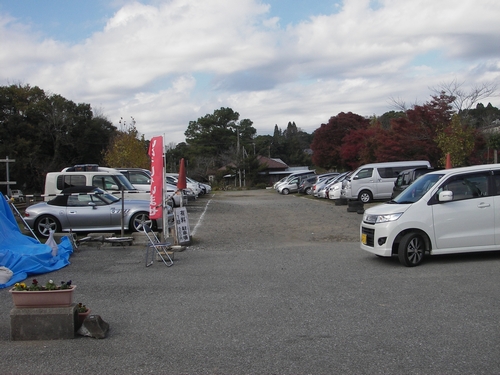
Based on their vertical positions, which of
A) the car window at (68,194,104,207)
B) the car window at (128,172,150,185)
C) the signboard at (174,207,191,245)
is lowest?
the signboard at (174,207,191,245)

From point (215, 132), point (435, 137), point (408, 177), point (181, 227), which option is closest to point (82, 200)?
point (181, 227)

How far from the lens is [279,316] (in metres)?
6.31

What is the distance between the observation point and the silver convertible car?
1421cm

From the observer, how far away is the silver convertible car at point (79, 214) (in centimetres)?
1421

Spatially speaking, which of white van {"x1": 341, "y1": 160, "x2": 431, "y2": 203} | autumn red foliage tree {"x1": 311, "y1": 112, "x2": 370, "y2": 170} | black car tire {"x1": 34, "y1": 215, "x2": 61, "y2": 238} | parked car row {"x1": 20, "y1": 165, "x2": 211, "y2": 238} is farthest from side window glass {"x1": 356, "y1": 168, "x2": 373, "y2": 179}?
autumn red foliage tree {"x1": 311, "y1": 112, "x2": 370, "y2": 170}

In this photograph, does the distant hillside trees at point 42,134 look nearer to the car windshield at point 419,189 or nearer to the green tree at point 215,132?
the green tree at point 215,132

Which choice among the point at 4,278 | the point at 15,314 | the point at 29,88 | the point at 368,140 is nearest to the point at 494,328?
the point at 15,314

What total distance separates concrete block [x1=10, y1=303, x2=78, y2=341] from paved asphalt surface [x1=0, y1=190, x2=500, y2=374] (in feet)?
0.36

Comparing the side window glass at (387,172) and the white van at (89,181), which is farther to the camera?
the side window glass at (387,172)

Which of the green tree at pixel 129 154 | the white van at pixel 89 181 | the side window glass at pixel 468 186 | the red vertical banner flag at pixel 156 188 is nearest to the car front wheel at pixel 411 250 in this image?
the side window glass at pixel 468 186

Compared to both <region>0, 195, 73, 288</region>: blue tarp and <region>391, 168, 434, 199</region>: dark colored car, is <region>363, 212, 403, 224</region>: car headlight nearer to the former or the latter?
<region>0, 195, 73, 288</region>: blue tarp

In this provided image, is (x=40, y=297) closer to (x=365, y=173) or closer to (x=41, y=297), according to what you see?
(x=41, y=297)

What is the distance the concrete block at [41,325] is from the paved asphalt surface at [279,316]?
0.36ft

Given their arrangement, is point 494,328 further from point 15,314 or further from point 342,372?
point 15,314
